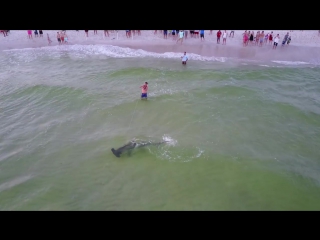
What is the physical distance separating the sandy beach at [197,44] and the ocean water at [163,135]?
87.8 inches

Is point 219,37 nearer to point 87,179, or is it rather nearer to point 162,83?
point 162,83

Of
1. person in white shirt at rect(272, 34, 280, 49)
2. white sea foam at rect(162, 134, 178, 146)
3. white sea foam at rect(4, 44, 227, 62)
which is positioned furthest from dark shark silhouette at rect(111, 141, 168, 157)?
person in white shirt at rect(272, 34, 280, 49)

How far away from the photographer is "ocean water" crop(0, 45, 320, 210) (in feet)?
39.6

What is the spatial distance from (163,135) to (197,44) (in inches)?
717

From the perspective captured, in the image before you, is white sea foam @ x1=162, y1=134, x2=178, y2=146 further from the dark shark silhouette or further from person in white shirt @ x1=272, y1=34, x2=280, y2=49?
person in white shirt @ x1=272, y1=34, x2=280, y2=49

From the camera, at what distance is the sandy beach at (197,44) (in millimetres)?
28453

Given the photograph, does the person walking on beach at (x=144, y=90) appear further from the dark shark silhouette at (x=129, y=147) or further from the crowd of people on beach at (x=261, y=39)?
the crowd of people on beach at (x=261, y=39)

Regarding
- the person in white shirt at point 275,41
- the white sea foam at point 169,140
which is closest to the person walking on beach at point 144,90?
the white sea foam at point 169,140

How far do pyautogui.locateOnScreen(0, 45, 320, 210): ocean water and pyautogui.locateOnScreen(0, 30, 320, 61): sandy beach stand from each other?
2230mm

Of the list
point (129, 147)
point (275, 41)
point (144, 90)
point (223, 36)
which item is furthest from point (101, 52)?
point (129, 147)

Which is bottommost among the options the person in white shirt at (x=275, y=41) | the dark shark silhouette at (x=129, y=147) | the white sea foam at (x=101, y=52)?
the dark shark silhouette at (x=129, y=147)

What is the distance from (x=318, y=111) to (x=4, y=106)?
22.2 m

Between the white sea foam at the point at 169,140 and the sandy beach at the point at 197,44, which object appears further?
the sandy beach at the point at 197,44
